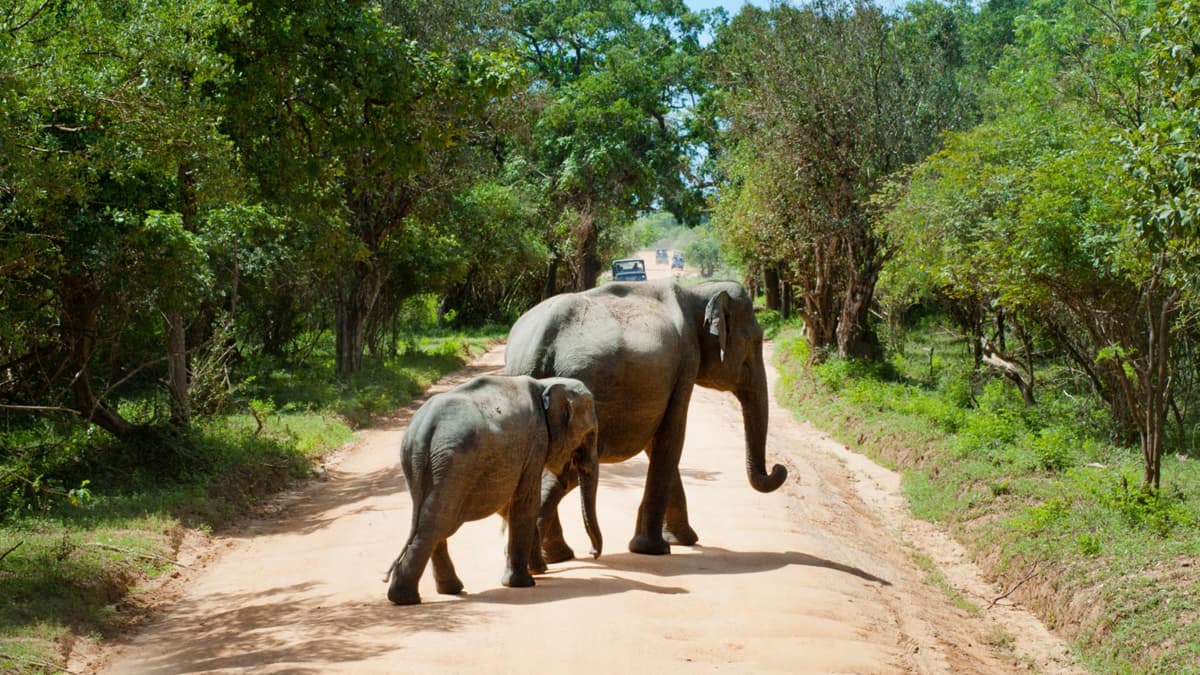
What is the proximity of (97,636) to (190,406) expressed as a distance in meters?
8.52

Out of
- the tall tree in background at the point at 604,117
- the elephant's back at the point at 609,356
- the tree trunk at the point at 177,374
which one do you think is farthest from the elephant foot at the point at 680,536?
the tall tree in background at the point at 604,117

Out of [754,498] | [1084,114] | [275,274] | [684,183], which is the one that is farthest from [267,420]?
[684,183]

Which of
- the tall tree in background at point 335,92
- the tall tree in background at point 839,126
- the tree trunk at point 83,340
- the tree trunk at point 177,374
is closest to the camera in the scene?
the tall tree in background at point 335,92

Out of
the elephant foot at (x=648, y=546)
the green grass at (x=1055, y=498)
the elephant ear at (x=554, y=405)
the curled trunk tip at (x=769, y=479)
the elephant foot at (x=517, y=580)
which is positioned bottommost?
the green grass at (x=1055, y=498)

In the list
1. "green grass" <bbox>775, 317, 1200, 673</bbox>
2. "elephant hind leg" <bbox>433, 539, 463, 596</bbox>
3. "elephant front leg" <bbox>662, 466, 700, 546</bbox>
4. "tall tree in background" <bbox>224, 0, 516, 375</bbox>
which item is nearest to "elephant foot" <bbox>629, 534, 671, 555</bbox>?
"elephant front leg" <bbox>662, 466, 700, 546</bbox>

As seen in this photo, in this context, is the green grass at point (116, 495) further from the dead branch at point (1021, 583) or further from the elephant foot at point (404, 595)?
the dead branch at point (1021, 583)

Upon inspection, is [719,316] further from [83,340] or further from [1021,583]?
[83,340]

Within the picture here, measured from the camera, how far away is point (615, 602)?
8047 millimetres

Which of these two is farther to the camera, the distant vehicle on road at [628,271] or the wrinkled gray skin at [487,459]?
the distant vehicle on road at [628,271]

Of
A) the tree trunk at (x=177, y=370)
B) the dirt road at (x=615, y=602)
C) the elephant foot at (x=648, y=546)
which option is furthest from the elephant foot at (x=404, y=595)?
the tree trunk at (x=177, y=370)

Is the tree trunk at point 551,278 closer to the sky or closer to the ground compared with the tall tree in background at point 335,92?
closer to the ground

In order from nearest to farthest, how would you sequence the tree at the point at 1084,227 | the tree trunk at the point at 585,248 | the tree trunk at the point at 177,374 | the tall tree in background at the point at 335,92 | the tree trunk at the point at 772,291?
the tree at the point at 1084,227
the tall tree in background at the point at 335,92
the tree trunk at the point at 177,374
the tree trunk at the point at 772,291
the tree trunk at the point at 585,248

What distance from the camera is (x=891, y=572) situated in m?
11.9

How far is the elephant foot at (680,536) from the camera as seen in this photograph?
37.0 feet
